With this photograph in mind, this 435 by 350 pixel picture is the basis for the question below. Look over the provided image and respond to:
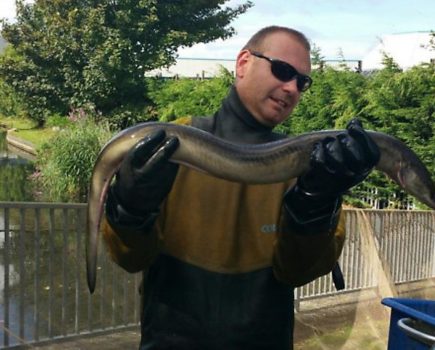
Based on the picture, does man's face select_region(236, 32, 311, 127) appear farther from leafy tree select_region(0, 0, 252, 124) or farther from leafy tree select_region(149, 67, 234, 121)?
leafy tree select_region(0, 0, 252, 124)

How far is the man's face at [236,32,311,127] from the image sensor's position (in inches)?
84.0

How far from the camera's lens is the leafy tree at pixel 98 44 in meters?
25.4

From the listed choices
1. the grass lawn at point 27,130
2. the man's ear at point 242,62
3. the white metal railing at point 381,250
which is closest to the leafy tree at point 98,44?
the grass lawn at point 27,130

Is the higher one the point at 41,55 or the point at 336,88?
the point at 41,55

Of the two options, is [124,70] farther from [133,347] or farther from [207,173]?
[207,173]

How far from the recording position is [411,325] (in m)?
3.28

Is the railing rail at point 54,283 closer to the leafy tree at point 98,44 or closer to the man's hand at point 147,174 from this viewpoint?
the man's hand at point 147,174

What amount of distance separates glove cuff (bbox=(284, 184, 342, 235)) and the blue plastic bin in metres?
1.18

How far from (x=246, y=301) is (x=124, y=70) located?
2435cm

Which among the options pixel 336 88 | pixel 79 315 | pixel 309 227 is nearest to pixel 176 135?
pixel 309 227

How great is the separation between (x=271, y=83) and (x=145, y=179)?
0.56 meters

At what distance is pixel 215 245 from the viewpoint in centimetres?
210

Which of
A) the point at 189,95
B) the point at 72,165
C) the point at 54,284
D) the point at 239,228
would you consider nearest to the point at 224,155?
the point at 239,228

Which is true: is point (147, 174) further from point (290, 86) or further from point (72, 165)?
point (72, 165)
